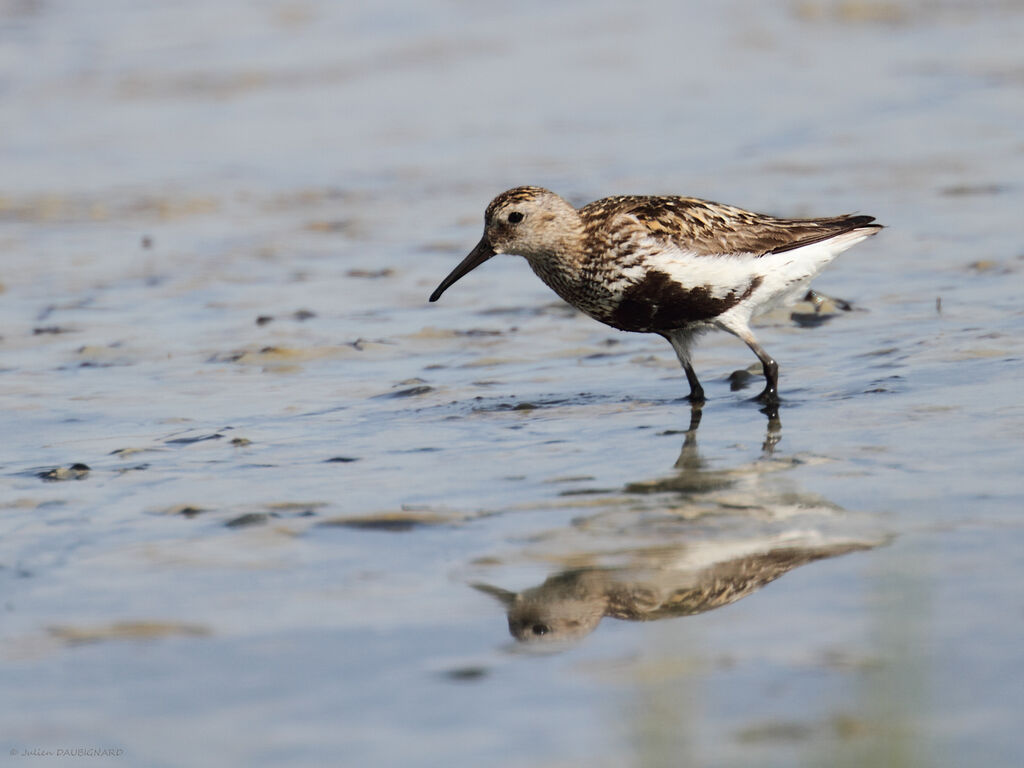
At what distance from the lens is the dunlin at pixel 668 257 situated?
8820mm

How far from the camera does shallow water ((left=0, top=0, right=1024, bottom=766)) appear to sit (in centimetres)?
464

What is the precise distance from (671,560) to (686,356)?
3439 millimetres

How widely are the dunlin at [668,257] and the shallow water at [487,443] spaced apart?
48cm

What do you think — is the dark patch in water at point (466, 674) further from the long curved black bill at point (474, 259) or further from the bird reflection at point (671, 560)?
the long curved black bill at point (474, 259)

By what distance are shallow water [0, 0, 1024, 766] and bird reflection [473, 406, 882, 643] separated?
2cm

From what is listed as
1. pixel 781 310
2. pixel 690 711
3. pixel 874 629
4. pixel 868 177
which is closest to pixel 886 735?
pixel 690 711

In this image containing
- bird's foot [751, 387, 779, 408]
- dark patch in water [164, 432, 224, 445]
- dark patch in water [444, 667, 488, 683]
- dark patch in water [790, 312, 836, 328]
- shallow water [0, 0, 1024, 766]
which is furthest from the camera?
dark patch in water [790, 312, 836, 328]

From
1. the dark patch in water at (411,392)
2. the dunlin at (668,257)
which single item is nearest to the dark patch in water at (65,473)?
the dark patch in water at (411,392)

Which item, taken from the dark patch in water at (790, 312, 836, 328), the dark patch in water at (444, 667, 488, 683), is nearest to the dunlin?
the dark patch in water at (790, 312, 836, 328)

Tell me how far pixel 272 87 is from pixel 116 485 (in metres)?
12.8

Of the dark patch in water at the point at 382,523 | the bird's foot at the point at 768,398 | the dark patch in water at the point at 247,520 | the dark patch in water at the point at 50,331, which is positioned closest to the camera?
the dark patch in water at the point at 382,523

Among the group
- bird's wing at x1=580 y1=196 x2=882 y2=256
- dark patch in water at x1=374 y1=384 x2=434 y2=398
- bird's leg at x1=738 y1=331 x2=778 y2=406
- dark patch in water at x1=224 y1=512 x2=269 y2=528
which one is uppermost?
bird's wing at x1=580 y1=196 x2=882 y2=256

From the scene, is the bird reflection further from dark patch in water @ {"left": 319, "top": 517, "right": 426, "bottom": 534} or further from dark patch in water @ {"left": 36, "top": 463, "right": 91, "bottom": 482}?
dark patch in water @ {"left": 36, "top": 463, "right": 91, "bottom": 482}

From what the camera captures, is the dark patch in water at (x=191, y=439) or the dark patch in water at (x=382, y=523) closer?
the dark patch in water at (x=382, y=523)
